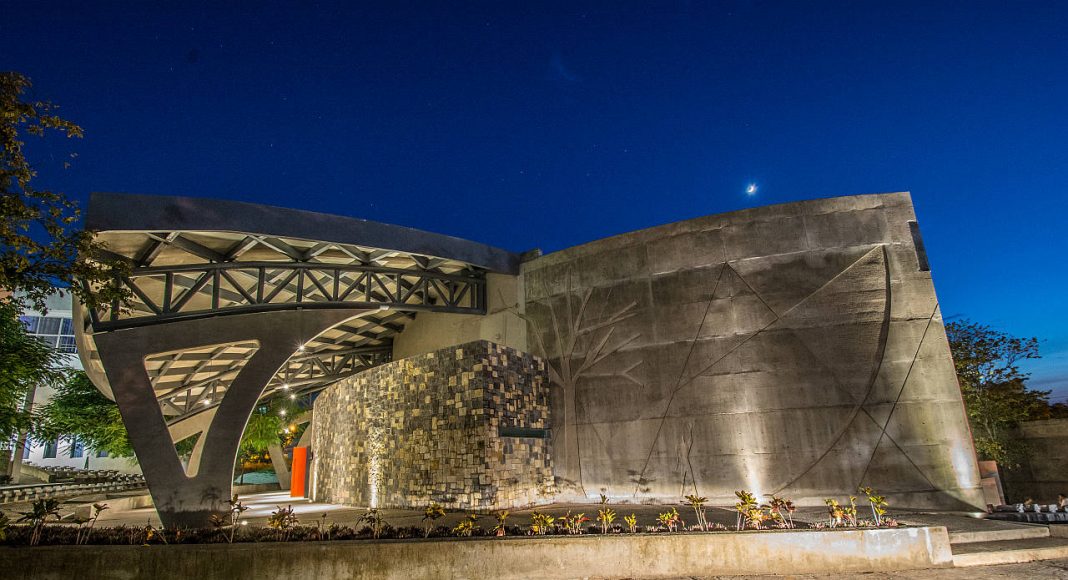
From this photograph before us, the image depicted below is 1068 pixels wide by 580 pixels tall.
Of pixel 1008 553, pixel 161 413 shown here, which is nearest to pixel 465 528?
pixel 1008 553

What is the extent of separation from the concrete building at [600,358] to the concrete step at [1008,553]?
3.81 metres

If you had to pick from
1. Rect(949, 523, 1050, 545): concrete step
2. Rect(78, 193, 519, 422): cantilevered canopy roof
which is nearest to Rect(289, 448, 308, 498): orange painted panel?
Rect(78, 193, 519, 422): cantilevered canopy roof

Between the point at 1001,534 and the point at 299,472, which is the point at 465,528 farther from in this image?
the point at 299,472

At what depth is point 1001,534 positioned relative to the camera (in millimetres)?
8078

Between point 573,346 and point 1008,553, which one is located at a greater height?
point 573,346

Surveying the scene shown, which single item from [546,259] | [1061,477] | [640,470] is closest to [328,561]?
[640,470]

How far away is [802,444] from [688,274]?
4684mm

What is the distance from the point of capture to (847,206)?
41.5 ft

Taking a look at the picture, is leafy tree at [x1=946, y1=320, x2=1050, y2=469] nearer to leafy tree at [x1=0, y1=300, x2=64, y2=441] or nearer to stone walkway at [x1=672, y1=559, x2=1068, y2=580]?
stone walkway at [x1=672, y1=559, x2=1068, y2=580]

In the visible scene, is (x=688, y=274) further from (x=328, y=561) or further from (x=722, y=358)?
(x=328, y=561)

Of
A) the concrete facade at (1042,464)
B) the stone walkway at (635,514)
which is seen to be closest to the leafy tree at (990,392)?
the concrete facade at (1042,464)

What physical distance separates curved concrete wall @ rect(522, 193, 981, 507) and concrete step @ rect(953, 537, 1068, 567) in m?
3.81

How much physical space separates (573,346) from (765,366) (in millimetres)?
4955

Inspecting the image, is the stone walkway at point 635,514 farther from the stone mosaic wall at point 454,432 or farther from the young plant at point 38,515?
the young plant at point 38,515
